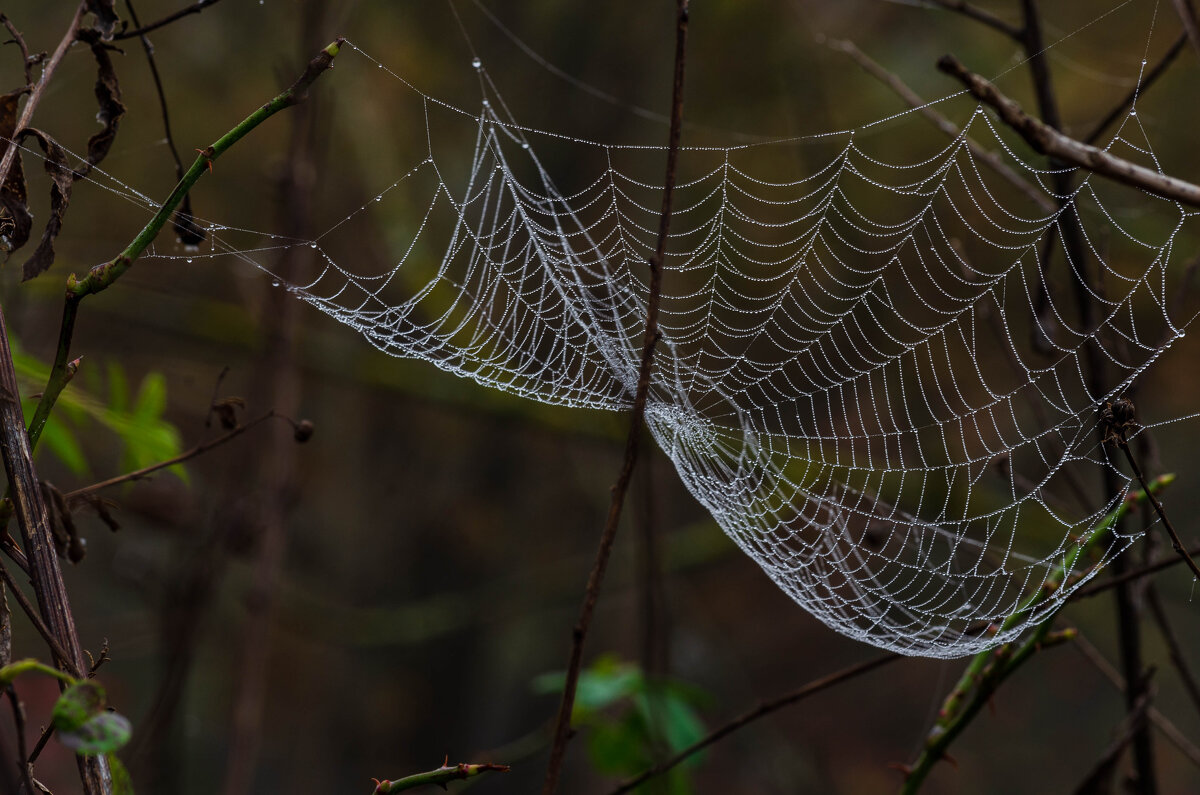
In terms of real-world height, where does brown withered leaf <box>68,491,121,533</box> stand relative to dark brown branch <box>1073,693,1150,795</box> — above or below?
above

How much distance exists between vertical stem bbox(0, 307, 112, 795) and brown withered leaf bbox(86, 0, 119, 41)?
437 mm

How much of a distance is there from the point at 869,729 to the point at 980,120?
354cm

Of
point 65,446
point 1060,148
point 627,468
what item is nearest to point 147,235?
point 627,468

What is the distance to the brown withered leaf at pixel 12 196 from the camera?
99 centimetres

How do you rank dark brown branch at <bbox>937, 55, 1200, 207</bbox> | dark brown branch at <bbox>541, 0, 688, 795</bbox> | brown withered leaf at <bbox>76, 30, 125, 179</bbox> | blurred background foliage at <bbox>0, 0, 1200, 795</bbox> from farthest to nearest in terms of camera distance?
blurred background foliage at <bbox>0, 0, 1200, 795</bbox>
brown withered leaf at <bbox>76, 30, 125, 179</bbox>
dark brown branch at <bbox>541, 0, 688, 795</bbox>
dark brown branch at <bbox>937, 55, 1200, 207</bbox>

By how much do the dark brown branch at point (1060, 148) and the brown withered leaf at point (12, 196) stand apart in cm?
90

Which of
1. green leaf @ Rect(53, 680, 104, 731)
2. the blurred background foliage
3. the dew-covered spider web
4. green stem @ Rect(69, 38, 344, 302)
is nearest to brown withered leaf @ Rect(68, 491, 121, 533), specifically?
green stem @ Rect(69, 38, 344, 302)

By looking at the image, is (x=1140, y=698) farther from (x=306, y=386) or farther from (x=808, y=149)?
(x=306, y=386)

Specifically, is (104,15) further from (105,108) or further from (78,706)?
(78,706)

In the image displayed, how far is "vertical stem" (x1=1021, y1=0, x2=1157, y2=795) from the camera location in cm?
153

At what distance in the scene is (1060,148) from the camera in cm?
77

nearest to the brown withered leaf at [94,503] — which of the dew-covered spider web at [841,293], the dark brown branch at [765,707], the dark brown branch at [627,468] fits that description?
the dark brown branch at [627,468]

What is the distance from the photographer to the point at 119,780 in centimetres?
81

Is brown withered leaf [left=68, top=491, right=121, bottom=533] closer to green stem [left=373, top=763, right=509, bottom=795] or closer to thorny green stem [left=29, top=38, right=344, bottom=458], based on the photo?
thorny green stem [left=29, top=38, right=344, bottom=458]
